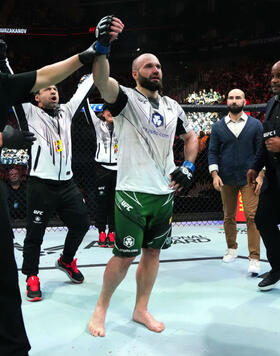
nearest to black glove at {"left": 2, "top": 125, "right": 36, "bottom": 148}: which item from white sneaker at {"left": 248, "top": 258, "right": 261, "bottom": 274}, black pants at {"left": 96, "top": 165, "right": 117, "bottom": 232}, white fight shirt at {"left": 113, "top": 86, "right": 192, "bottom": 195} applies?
white fight shirt at {"left": 113, "top": 86, "right": 192, "bottom": 195}

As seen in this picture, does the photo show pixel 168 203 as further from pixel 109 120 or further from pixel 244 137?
pixel 109 120

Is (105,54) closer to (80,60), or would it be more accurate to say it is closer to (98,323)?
(80,60)

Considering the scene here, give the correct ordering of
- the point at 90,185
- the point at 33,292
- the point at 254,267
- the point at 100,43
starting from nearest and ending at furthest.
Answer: the point at 100,43, the point at 33,292, the point at 254,267, the point at 90,185

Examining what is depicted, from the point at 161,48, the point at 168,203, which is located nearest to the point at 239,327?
the point at 168,203

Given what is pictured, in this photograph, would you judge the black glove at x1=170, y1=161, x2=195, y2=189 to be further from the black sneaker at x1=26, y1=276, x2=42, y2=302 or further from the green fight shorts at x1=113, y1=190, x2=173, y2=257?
the black sneaker at x1=26, y1=276, x2=42, y2=302

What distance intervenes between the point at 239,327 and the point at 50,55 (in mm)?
12788

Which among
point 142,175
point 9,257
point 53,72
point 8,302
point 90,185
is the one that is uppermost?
point 53,72

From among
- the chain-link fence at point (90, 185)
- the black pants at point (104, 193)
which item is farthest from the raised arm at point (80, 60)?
the chain-link fence at point (90, 185)

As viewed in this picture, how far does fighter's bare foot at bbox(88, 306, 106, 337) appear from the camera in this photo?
6.70 feet

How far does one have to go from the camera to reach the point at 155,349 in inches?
73.5

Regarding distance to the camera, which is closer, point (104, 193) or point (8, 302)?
point (8, 302)

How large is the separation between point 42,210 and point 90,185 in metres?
3.09

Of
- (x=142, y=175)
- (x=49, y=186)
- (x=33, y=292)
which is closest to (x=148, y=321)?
(x=142, y=175)

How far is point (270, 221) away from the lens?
275cm
